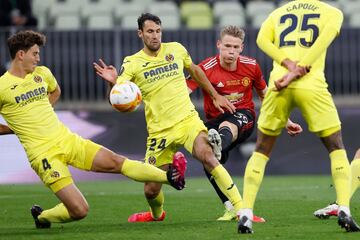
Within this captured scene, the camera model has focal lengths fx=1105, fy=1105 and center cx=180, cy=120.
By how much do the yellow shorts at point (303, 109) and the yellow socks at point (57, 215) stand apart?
7.57 ft

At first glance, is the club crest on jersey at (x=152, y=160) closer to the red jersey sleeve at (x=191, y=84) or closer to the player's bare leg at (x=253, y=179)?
the red jersey sleeve at (x=191, y=84)

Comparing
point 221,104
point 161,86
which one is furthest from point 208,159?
point 161,86

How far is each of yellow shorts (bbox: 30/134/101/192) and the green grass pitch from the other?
52 centimetres

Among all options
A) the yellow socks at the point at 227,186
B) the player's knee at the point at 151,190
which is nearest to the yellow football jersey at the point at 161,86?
the player's knee at the point at 151,190

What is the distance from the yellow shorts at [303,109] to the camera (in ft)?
33.2

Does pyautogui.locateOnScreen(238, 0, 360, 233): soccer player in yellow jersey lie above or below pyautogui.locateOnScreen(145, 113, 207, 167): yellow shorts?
above

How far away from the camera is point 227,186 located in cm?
1141

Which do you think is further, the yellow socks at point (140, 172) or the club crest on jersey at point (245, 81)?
the club crest on jersey at point (245, 81)

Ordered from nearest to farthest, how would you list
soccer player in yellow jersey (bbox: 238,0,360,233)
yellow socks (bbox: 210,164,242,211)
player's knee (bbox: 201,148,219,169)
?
soccer player in yellow jersey (bbox: 238,0,360,233), yellow socks (bbox: 210,164,242,211), player's knee (bbox: 201,148,219,169)

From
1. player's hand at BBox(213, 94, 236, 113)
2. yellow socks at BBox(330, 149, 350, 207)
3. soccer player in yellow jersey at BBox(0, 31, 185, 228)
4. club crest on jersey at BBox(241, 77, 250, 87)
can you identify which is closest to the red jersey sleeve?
club crest on jersey at BBox(241, 77, 250, 87)

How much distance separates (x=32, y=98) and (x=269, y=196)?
5.06 meters

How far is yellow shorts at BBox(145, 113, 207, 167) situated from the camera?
1192 centimetres

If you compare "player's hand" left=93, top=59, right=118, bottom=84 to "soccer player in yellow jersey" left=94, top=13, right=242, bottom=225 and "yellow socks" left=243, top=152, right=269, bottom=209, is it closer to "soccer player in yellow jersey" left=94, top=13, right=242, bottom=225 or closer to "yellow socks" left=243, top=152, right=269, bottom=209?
"soccer player in yellow jersey" left=94, top=13, right=242, bottom=225

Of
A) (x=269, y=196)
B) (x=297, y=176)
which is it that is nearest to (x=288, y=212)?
(x=269, y=196)
